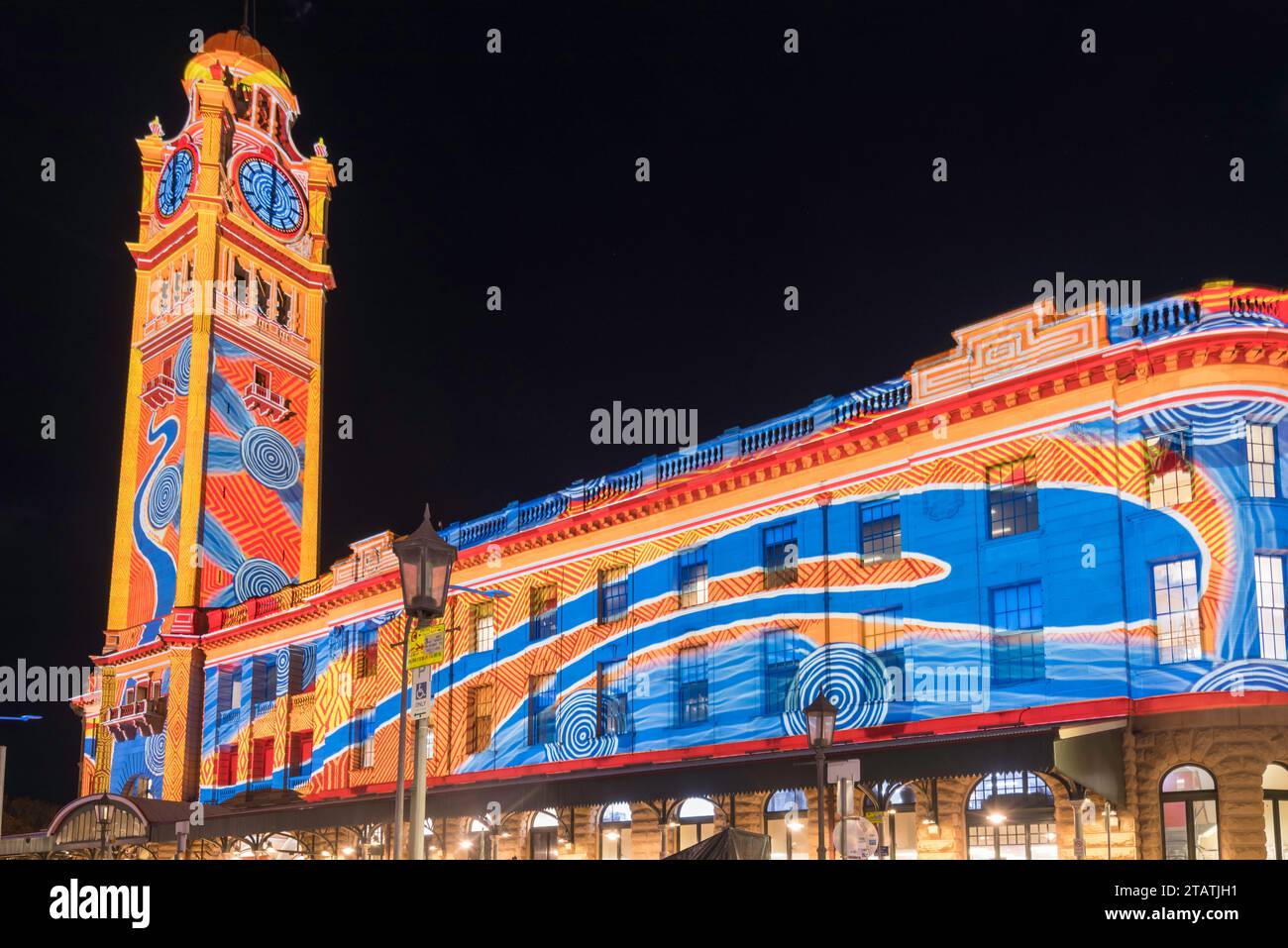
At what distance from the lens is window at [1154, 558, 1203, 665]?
27.8m

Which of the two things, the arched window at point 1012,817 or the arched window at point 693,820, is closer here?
the arched window at point 1012,817

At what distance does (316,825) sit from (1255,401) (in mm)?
29733

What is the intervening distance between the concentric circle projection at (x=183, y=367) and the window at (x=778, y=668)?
121ft


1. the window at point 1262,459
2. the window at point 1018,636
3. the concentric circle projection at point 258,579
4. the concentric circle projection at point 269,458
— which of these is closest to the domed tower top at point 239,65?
the concentric circle projection at point 269,458

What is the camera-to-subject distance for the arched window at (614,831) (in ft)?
123

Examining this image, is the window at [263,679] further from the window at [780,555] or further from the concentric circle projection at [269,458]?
the window at [780,555]

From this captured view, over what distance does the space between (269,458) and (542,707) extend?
29.0m

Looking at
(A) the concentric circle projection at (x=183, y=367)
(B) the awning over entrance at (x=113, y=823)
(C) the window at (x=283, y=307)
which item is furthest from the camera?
(C) the window at (x=283, y=307)

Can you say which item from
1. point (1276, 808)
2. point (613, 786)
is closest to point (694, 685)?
Answer: point (613, 786)

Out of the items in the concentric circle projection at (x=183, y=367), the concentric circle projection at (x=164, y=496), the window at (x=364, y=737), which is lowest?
the window at (x=364, y=737)

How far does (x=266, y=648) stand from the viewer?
5475 cm

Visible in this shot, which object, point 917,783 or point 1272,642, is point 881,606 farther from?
point 1272,642

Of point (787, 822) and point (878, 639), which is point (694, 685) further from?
point (878, 639)
